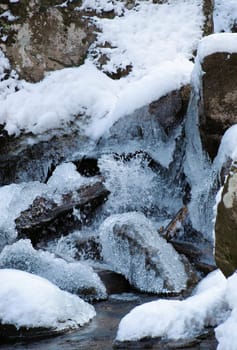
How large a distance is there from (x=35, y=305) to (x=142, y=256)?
1.73m

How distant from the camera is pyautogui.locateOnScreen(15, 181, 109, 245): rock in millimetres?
8234

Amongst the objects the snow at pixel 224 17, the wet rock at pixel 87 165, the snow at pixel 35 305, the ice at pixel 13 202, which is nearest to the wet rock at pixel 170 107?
the wet rock at pixel 87 165

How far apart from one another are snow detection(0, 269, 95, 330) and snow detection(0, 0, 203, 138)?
154 inches

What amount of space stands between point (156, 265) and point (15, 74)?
4.65m

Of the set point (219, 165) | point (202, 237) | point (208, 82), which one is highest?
point (208, 82)

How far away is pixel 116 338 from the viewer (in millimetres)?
4871

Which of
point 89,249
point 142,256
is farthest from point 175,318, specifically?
point 89,249

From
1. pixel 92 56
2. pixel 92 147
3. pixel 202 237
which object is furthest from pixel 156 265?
pixel 92 56

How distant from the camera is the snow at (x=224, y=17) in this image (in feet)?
46.1

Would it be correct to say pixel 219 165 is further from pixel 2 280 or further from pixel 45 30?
pixel 45 30

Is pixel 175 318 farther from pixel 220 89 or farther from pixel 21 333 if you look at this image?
pixel 220 89

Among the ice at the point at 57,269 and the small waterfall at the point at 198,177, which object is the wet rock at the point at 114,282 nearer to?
the ice at the point at 57,269

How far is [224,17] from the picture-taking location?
46.6 feet

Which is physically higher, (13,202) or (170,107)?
(170,107)
